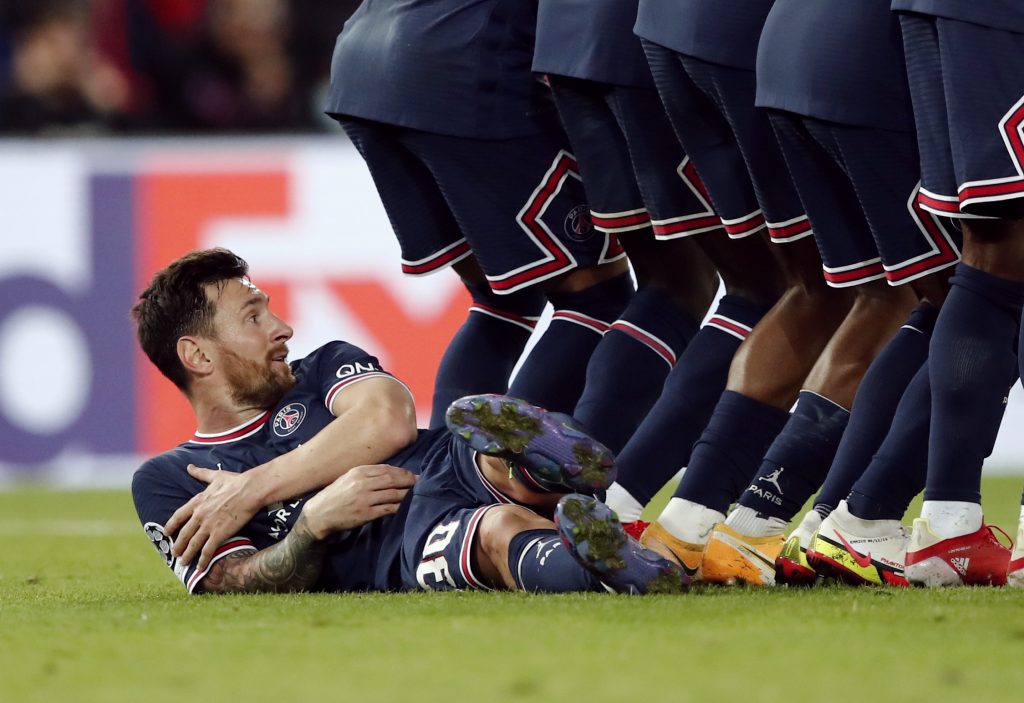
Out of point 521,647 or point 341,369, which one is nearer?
point 521,647

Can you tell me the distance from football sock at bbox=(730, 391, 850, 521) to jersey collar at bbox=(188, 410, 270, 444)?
3.47 feet

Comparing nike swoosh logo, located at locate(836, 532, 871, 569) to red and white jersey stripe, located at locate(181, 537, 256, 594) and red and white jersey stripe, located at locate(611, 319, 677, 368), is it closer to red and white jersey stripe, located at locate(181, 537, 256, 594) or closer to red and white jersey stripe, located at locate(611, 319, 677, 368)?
red and white jersey stripe, located at locate(611, 319, 677, 368)

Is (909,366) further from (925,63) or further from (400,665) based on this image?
(400,665)

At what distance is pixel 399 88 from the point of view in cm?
381

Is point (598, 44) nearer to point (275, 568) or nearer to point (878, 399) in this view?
point (878, 399)

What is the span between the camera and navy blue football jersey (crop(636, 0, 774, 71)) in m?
3.23

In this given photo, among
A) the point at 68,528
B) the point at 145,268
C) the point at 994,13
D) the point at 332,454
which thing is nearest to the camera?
the point at 994,13

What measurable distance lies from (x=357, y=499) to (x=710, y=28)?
3.79 feet

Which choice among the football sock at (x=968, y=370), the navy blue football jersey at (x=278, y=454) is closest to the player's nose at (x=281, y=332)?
the navy blue football jersey at (x=278, y=454)

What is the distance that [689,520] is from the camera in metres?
3.21

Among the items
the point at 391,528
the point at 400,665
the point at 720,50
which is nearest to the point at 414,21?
the point at 720,50

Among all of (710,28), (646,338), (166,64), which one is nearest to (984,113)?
(710,28)

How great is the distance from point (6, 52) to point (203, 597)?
20.7ft

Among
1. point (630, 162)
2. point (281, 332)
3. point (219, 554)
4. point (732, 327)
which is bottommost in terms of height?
point (219, 554)
